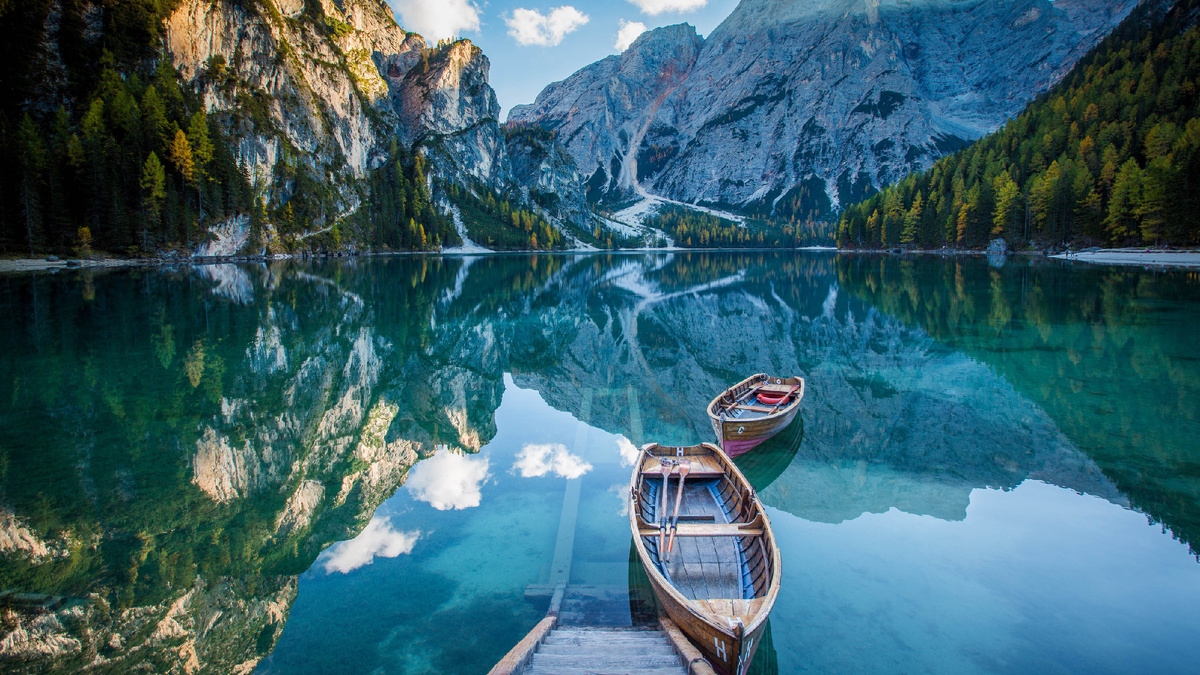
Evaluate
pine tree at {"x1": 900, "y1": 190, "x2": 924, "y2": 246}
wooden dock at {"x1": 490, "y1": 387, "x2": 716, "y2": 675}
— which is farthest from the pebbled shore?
wooden dock at {"x1": 490, "y1": 387, "x2": 716, "y2": 675}

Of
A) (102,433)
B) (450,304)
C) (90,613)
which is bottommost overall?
(90,613)

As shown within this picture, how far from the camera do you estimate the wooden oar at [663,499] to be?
8.00 meters

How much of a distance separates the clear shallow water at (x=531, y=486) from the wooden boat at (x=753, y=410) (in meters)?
0.70

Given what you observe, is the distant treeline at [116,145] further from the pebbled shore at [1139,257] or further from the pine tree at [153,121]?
the pebbled shore at [1139,257]

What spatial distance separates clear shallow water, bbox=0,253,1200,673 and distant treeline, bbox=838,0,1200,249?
60.9m

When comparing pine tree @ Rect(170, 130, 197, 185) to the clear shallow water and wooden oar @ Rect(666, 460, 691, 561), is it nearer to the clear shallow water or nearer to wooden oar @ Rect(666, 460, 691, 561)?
the clear shallow water

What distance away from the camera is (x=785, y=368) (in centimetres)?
2398

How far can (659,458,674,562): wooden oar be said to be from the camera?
315 inches

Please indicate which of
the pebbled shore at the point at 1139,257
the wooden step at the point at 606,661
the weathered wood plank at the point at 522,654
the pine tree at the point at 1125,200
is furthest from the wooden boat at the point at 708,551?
the pine tree at the point at 1125,200

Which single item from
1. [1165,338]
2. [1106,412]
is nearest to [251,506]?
[1106,412]

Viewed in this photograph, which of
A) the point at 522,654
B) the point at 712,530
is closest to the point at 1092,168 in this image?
the point at 712,530

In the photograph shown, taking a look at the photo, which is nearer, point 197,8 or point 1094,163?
point 1094,163

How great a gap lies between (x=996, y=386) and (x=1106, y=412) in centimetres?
350

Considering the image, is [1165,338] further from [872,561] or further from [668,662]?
[668,662]
